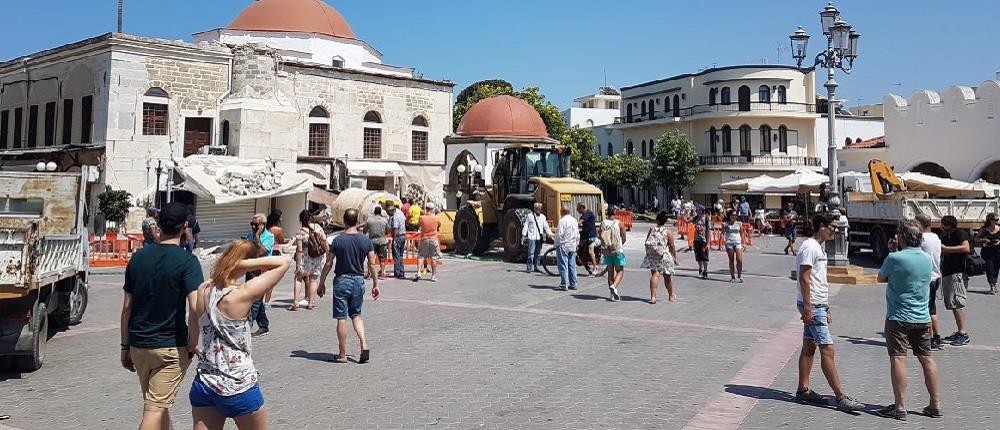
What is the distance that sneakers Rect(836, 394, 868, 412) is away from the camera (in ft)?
19.6

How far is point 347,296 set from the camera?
7.71 metres

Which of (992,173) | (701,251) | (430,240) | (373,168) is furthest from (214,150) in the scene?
(992,173)

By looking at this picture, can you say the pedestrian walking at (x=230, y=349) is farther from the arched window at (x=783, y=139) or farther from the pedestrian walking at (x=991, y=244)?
the arched window at (x=783, y=139)

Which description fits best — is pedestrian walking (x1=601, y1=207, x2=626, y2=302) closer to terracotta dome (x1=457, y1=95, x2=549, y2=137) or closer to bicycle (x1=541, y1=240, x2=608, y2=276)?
bicycle (x1=541, y1=240, x2=608, y2=276)

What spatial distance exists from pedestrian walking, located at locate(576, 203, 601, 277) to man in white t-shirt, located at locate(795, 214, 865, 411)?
871 centimetres

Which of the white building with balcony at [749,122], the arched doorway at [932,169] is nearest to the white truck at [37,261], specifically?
the arched doorway at [932,169]

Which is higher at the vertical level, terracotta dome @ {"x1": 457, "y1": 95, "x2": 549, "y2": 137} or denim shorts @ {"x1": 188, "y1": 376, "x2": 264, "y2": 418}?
terracotta dome @ {"x1": 457, "y1": 95, "x2": 549, "y2": 137}

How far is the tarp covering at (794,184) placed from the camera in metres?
28.6

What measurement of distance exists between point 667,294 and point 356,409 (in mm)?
8146

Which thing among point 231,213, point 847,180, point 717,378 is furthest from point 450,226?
point 717,378

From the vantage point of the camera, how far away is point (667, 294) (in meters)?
12.9

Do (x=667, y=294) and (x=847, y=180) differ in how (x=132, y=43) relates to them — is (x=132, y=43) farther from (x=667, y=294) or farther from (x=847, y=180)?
(x=847, y=180)

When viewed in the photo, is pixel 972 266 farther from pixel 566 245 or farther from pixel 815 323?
pixel 566 245

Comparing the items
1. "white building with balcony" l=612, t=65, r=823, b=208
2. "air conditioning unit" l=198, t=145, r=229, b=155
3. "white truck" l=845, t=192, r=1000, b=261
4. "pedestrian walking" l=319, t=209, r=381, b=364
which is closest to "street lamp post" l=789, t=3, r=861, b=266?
"white truck" l=845, t=192, r=1000, b=261
